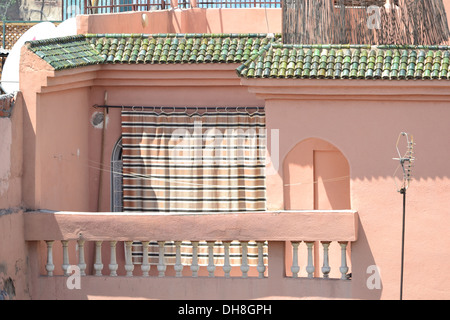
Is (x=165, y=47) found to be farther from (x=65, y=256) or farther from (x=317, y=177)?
(x=65, y=256)

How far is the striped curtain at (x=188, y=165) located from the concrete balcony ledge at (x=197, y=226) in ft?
6.31

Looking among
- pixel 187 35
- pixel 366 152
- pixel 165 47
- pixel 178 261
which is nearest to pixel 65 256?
pixel 178 261

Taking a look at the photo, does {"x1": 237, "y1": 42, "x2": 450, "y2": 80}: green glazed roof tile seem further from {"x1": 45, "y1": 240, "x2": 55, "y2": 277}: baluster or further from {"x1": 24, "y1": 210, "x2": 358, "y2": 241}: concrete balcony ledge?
{"x1": 45, "y1": 240, "x2": 55, "y2": 277}: baluster

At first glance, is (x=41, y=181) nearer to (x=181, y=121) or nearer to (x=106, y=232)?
(x=106, y=232)

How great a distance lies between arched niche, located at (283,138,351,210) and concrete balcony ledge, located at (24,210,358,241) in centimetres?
109

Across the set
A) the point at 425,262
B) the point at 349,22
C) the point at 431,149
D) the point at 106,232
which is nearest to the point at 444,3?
the point at 349,22

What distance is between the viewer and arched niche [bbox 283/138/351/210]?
13490 mm

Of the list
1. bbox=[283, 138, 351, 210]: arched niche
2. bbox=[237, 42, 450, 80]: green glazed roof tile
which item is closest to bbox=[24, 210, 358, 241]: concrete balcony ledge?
bbox=[283, 138, 351, 210]: arched niche

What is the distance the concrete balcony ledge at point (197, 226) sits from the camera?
479 inches

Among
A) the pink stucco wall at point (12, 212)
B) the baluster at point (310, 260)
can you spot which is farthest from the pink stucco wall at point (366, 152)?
the baluster at point (310, 260)

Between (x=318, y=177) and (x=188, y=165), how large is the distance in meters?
1.77

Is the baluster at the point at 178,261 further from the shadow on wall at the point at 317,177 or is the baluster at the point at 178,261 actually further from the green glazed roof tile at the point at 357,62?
the green glazed roof tile at the point at 357,62

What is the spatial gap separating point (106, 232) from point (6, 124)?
1697mm

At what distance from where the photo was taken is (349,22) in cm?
1351
